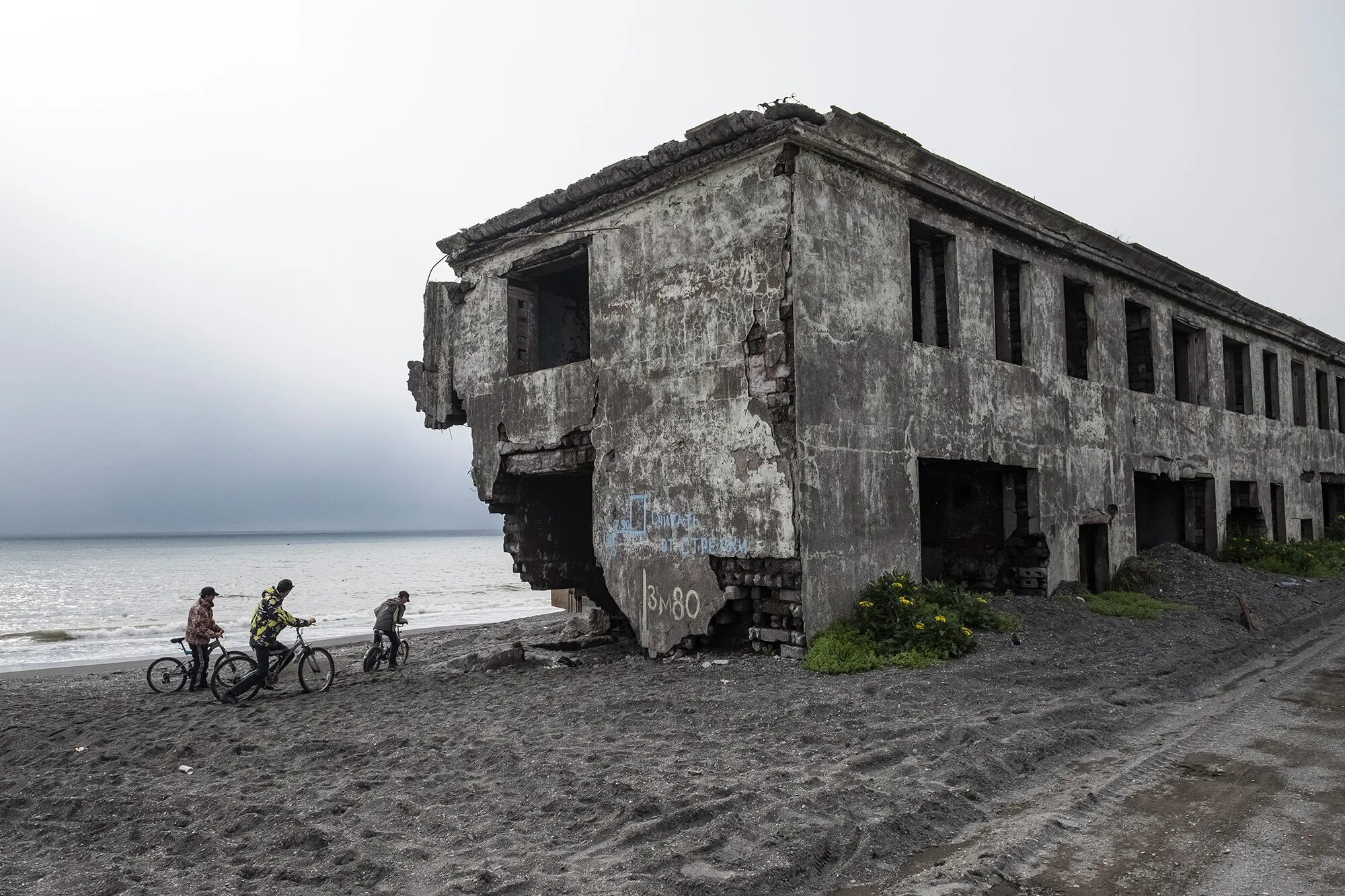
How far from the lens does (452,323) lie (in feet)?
47.6

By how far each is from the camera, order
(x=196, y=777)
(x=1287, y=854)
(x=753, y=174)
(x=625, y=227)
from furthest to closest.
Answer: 1. (x=625, y=227)
2. (x=753, y=174)
3. (x=196, y=777)
4. (x=1287, y=854)

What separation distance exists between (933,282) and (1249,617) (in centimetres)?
629

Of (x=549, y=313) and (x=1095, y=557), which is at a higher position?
(x=549, y=313)

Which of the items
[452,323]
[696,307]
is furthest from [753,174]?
[452,323]

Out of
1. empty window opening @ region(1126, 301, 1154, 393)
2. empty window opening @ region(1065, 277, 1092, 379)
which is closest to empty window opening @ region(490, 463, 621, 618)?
empty window opening @ region(1065, 277, 1092, 379)

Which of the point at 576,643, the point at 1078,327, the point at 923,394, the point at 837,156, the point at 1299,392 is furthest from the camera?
the point at 1299,392

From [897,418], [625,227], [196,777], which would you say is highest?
[625,227]

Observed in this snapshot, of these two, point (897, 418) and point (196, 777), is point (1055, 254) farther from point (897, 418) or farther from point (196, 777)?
point (196, 777)

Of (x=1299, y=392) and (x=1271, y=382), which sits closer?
(x=1271, y=382)

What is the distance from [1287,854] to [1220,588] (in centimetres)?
1113

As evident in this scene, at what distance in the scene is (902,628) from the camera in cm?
977

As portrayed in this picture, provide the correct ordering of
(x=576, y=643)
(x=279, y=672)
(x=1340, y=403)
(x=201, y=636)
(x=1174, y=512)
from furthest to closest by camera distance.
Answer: (x=1340, y=403), (x=1174, y=512), (x=576, y=643), (x=201, y=636), (x=279, y=672)

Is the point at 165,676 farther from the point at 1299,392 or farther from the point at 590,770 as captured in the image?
the point at 1299,392

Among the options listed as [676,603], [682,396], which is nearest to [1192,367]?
[682,396]
